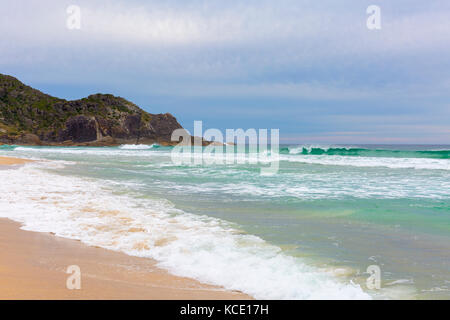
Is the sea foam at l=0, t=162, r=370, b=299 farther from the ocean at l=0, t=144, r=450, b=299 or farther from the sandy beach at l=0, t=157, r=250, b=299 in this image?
the sandy beach at l=0, t=157, r=250, b=299

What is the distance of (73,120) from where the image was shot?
9338 centimetres

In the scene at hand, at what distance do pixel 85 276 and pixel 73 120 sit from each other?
9993 cm

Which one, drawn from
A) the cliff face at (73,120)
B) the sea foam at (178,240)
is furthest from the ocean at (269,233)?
the cliff face at (73,120)

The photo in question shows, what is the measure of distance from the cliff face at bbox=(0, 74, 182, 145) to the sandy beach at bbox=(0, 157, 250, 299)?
9309cm

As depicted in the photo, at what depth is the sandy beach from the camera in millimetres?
3156

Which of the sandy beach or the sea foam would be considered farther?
the sea foam

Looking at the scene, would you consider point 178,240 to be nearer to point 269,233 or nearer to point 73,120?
point 269,233

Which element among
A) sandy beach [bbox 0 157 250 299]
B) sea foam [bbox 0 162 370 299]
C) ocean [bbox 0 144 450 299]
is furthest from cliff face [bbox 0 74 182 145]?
sandy beach [bbox 0 157 250 299]

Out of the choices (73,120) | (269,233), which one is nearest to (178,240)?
(269,233)

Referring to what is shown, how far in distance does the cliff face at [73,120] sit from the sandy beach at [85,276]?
9309cm

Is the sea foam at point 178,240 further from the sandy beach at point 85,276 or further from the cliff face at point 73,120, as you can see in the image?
the cliff face at point 73,120

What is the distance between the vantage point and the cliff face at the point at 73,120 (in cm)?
9175
